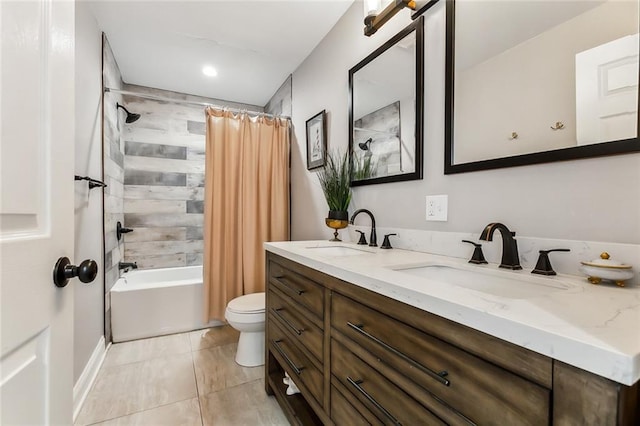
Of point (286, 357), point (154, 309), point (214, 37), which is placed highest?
point (214, 37)

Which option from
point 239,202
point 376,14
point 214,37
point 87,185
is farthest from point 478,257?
point 214,37

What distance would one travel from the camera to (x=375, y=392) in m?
0.81

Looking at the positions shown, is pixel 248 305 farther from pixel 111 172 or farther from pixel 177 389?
pixel 111 172

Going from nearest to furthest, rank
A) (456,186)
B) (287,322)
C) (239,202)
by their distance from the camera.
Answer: (456,186) < (287,322) < (239,202)

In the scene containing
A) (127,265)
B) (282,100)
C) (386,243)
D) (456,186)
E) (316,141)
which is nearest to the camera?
(456,186)

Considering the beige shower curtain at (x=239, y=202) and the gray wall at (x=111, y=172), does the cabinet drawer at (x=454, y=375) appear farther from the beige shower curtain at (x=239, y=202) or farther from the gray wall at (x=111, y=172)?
the gray wall at (x=111, y=172)

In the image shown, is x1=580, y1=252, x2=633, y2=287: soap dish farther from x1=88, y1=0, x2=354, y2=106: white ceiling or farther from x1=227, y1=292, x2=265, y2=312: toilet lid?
x1=88, y1=0, x2=354, y2=106: white ceiling

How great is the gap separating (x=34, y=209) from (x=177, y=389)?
5.45ft

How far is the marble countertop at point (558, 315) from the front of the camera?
0.39 metres

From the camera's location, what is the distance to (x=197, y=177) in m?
3.50

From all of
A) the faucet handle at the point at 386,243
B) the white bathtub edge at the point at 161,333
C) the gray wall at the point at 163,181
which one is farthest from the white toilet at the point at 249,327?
the gray wall at the point at 163,181

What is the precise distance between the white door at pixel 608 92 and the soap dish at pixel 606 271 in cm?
36

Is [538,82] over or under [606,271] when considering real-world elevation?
over

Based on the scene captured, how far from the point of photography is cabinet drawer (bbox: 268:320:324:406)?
3.72 ft
